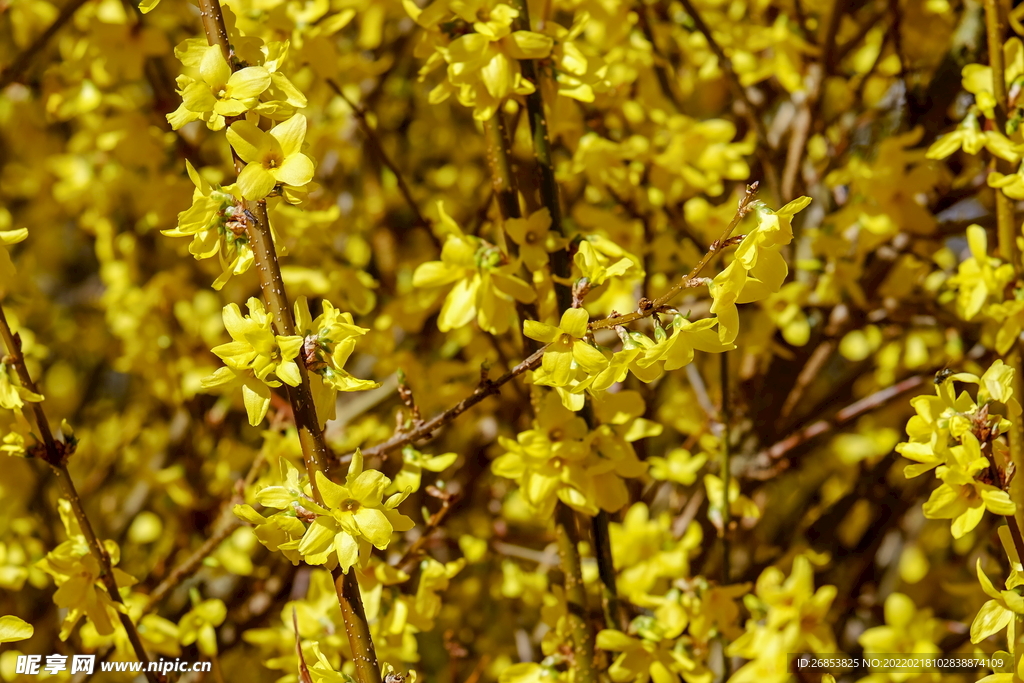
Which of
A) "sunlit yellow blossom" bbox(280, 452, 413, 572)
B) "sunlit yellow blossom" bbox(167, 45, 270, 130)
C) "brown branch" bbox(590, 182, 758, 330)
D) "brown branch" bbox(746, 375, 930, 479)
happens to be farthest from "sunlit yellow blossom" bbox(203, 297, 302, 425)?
"brown branch" bbox(746, 375, 930, 479)

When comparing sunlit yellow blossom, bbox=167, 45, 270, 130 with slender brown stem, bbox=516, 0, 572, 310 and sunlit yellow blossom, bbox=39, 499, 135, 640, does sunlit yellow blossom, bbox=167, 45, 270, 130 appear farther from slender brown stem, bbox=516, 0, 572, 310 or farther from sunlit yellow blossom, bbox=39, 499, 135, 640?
sunlit yellow blossom, bbox=39, 499, 135, 640

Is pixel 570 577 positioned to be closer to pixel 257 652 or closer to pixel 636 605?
pixel 636 605

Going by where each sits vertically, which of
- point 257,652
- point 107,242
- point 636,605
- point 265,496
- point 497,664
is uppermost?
point 265,496

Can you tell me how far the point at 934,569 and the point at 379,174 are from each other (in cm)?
234

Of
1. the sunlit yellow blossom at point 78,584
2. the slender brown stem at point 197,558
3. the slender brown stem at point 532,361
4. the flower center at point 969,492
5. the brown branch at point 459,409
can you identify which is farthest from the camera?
the slender brown stem at point 197,558

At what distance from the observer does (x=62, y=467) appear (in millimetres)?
1279

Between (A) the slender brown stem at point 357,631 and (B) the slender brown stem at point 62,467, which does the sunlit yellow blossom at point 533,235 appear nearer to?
(A) the slender brown stem at point 357,631

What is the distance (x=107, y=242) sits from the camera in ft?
9.30

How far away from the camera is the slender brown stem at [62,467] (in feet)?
3.99

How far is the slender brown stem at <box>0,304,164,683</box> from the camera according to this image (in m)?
1.22

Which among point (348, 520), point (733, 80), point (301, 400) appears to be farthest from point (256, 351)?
point (733, 80)

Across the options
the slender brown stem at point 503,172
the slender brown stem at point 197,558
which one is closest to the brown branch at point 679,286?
the slender brown stem at point 503,172

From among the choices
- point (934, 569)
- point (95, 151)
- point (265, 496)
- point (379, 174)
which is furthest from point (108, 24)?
point (934, 569)

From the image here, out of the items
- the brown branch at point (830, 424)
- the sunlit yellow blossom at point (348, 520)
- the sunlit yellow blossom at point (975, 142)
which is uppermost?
the sunlit yellow blossom at point (975, 142)
